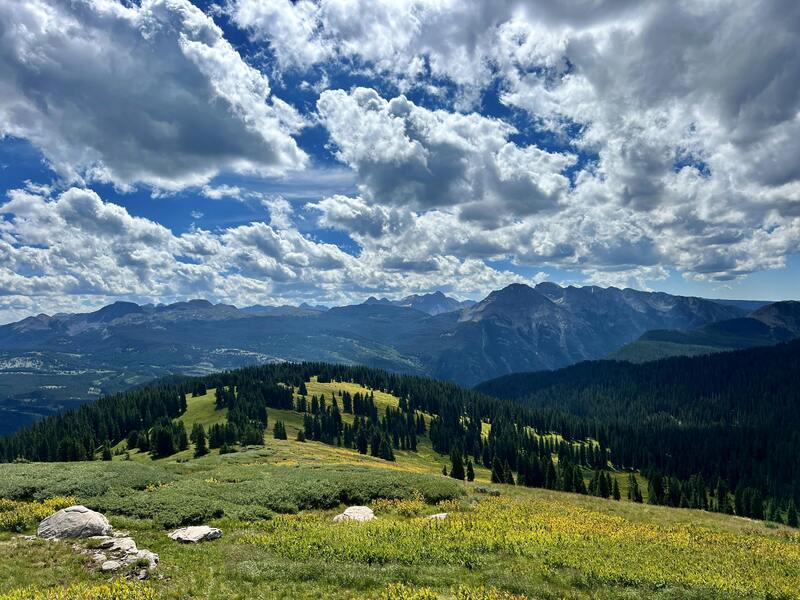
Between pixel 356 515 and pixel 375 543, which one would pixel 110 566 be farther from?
pixel 356 515

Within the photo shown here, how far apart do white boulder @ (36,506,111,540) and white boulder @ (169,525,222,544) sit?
4017mm

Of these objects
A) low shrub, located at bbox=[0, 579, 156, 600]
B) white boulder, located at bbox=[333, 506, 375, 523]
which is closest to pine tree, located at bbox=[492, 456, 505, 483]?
white boulder, located at bbox=[333, 506, 375, 523]

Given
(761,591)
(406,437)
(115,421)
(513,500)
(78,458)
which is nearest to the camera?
(761,591)

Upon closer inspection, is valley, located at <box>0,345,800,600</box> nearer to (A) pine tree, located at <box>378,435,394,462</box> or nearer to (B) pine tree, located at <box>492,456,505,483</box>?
(B) pine tree, located at <box>492,456,505,483</box>

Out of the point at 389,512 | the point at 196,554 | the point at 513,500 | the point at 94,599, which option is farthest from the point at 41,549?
the point at 513,500

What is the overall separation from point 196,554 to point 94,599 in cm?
734

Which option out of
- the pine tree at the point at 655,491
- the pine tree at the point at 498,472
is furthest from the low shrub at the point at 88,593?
the pine tree at the point at 655,491

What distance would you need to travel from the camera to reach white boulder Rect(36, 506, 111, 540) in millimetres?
25328

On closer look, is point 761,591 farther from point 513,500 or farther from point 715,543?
point 513,500

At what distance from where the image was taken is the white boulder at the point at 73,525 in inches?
997

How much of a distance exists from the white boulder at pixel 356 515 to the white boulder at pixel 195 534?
8.79m

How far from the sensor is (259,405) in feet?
584

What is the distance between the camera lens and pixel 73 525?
84.2ft

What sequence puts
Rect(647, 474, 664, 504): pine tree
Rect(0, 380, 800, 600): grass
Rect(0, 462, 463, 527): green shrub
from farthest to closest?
Rect(647, 474, 664, 504): pine tree < Rect(0, 462, 463, 527): green shrub < Rect(0, 380, 800, 600): grass
